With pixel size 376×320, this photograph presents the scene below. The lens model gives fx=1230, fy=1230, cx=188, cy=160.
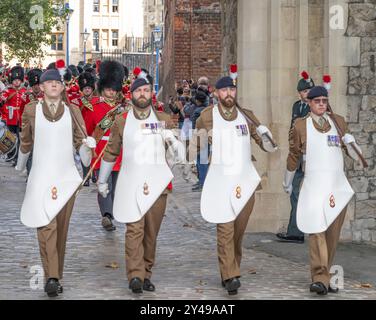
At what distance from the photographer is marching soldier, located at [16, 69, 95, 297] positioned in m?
10.6

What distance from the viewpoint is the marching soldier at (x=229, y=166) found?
1091 cm

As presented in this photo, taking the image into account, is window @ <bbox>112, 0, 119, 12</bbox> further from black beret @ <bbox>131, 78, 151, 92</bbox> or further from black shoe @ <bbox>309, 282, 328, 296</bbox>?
black shoe @ <bbox>309, 282, 328, 296</bbox>

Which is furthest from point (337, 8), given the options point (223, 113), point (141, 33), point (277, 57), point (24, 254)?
point (141, 33)

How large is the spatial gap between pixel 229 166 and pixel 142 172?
0.80m

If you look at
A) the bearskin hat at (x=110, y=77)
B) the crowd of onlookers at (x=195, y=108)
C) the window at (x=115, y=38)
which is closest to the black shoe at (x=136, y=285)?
the bearskin hat at (x=110, y=77)

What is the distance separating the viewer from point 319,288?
414 inches

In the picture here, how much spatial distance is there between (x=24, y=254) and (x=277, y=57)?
4261 mm

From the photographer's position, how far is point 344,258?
513 inches

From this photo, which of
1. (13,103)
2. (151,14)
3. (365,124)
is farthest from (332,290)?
(151,14)

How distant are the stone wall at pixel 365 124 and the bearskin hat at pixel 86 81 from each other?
19.9 feet

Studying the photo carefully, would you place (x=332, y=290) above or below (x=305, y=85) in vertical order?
below

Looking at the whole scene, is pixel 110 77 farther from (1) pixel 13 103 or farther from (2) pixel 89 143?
(1) pixel 13 103

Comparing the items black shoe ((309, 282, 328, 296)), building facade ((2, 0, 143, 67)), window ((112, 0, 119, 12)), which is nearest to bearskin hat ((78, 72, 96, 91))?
black shoe ((309, 282, 328, 296))

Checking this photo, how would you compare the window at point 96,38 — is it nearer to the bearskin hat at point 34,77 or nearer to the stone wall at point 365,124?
the bearskin hat at point 34,77
